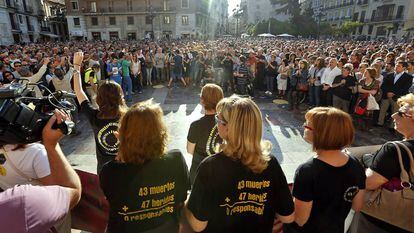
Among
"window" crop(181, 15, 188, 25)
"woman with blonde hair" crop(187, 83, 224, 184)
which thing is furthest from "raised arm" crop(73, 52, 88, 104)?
"window" crop(181, 15, 188, 25)

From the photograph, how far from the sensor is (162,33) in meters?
48.3

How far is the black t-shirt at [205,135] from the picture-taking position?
2.96 m

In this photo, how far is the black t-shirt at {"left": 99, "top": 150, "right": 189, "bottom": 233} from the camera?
174cm

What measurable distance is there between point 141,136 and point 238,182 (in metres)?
0.72

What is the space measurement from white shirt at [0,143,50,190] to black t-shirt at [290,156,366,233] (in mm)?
1783

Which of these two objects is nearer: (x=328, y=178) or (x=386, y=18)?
(x=328, y=178)

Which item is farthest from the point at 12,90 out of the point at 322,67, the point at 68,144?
the point at 322,67

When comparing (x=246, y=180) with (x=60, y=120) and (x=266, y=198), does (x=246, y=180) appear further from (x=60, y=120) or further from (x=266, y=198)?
(x=60, y=120)

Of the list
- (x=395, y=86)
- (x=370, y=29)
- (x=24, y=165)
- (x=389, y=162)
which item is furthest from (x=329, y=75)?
(x=370, y=29)

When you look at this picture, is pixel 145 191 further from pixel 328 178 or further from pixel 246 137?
pixel 328 178

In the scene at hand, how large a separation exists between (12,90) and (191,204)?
50.5 inches

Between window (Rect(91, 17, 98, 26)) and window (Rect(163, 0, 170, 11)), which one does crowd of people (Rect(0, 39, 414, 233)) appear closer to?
window (Rect(163, 0, 170, 11))

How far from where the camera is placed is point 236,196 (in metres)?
1.67

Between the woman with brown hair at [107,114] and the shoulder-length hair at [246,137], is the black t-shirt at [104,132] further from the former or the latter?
the shoulder-length hair at [246,137]
